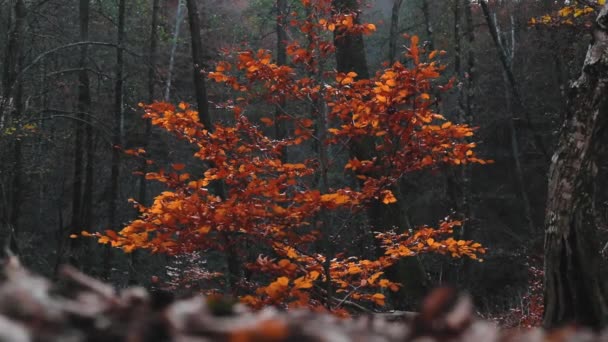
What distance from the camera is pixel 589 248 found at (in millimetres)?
3338

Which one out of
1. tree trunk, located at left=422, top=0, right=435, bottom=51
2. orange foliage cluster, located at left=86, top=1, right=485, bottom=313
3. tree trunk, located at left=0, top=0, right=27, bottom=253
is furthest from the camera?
tree trunk, located at left=422, top=0, right=435, bottom=51

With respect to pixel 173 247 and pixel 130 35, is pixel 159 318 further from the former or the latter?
pixel 130 35

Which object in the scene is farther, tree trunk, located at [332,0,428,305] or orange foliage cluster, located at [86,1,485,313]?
tree trunk, located at [332,0,428,305]

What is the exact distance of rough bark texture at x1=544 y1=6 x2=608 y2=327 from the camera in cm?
326

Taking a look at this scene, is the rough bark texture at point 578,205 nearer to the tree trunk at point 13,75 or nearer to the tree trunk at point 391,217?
the tree trunk at point 391,217

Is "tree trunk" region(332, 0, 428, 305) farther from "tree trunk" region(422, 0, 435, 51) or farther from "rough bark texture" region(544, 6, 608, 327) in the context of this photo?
"tree trunk" region(422, 0, 435, 51)

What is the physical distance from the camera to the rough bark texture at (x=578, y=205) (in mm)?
3264

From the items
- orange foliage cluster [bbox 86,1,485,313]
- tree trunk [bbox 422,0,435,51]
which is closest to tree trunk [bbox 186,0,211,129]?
orange foliage cluster [bbox 86,1,485,313]

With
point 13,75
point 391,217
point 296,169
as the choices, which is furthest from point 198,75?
point 296,169


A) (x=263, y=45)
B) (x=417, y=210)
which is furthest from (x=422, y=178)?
(x=263, y=45)

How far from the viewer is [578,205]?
337cm

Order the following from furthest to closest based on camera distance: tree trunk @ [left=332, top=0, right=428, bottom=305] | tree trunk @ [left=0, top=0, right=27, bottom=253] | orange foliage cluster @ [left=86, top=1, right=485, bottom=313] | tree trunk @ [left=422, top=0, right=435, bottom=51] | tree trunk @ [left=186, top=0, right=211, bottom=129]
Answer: tree trunk @ [left=422, top=0, right=435, bottom=51]
tree trunk @ [left=186, top=0, right=211, bottom=129]
tree trunk @ [left=0, top=0, right=27, bottom=253]
tree trunk @ [left=332, top=0, right=428, bottom=305]
orange foliage cluster @ [left=86, top=1, right=485, bottom=313]

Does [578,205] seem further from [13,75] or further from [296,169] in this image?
[13,75]

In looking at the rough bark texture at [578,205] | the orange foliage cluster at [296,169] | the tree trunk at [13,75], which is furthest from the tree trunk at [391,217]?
the tree trunk at [13,75]
